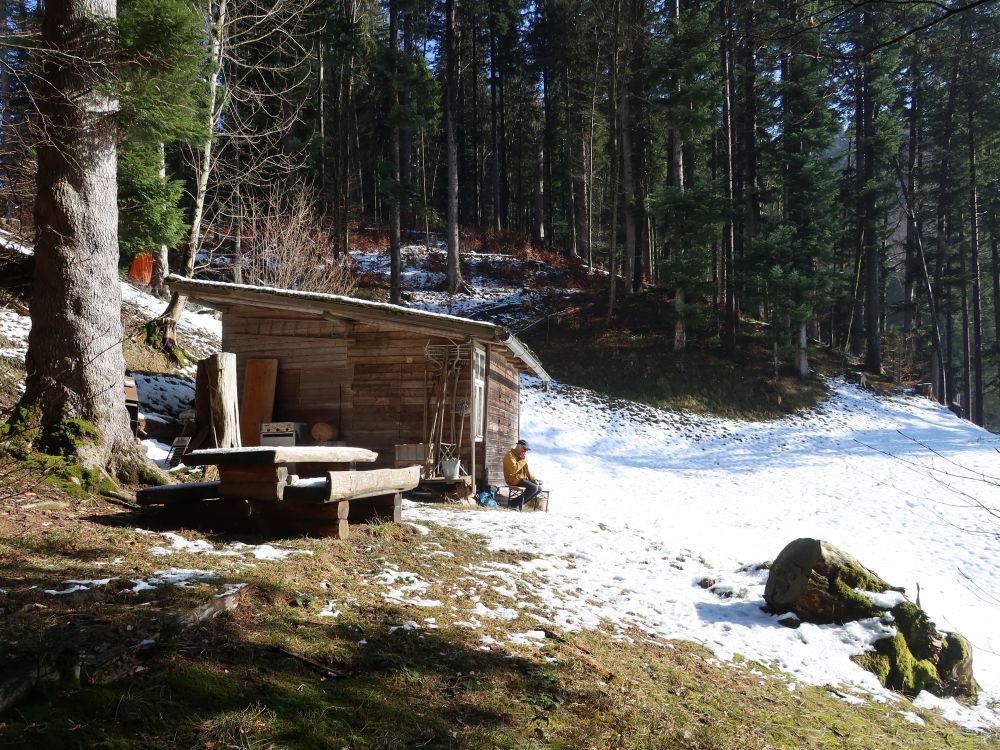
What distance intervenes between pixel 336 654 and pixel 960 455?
75.6ft

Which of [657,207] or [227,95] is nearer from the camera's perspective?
[227,95]

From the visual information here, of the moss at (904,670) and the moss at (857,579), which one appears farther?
the moss at (857,579)

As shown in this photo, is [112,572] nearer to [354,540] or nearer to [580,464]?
[354,540]

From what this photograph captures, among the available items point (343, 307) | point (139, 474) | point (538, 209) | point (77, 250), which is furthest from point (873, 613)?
point (538, 209)

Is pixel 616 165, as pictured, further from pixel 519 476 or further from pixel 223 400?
pixel 223 400

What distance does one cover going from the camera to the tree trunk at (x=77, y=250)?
6570 millimetres

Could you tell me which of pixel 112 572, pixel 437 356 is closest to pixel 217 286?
pixel 437 356

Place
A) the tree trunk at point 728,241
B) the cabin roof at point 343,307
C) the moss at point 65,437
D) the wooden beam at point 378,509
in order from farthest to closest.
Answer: the tree trunk at point 728,241 < the cabin roof at point 343,307 < the wooden beam at point 378,509 < the moss at point 65,437

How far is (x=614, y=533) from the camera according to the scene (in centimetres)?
1063

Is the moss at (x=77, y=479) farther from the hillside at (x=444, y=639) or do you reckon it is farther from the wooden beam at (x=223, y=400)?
the wooden beam at (x=223, y=400)

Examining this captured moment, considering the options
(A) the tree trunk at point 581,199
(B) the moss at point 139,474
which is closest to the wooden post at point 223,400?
(B) the moss at point 139,474

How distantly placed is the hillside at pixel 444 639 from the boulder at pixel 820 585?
26 centimetres

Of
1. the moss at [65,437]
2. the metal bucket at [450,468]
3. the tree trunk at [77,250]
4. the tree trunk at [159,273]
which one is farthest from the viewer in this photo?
the tree trunk at [159,273]

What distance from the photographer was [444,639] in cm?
471
